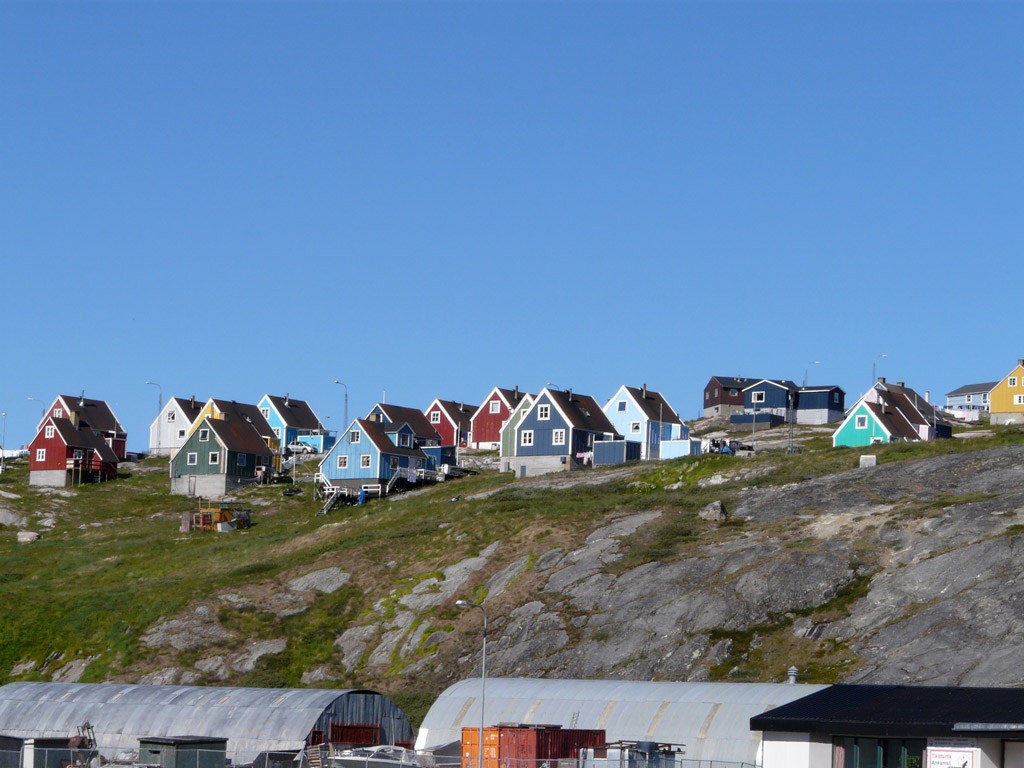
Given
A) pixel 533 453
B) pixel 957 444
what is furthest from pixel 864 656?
pixel 533 453

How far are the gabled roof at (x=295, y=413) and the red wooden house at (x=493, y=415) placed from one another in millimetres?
21005

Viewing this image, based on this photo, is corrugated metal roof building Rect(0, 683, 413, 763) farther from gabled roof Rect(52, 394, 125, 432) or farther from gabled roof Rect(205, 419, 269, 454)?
gabled roof Rect(52, 394, 125, 432)

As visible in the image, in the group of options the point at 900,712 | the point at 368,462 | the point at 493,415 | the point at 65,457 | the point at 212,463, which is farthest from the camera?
the point at 493,415

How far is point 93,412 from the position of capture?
15388cm

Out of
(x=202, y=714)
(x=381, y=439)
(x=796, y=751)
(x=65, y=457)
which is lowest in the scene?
(x=202, y=714)

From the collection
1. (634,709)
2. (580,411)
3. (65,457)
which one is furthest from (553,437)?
(634,709)

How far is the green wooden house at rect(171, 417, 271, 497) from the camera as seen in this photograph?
420 feet

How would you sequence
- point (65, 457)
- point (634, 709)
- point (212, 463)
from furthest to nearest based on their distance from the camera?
point (65, 457), point (212, 463), point (634, 709)

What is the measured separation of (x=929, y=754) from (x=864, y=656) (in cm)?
2143

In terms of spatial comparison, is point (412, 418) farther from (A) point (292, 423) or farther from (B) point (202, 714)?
(B) point (202, 714)

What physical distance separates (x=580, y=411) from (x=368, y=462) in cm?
2004

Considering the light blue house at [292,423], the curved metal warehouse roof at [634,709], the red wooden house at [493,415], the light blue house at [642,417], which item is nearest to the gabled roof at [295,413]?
the light blue house at [292,423]

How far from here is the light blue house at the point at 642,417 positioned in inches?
5157

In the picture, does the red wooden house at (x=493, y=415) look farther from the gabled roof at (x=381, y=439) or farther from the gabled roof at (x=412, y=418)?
the gabled roof at (x=381, y=439)
